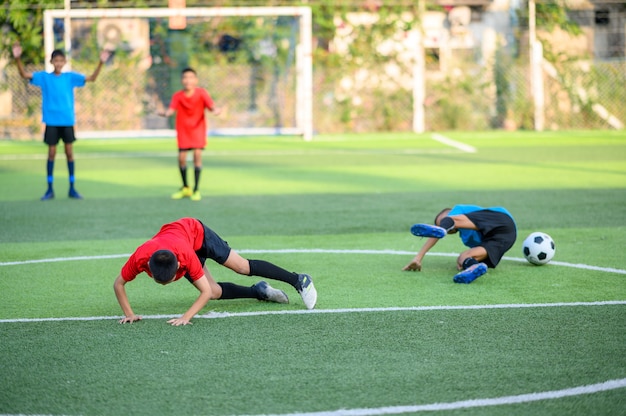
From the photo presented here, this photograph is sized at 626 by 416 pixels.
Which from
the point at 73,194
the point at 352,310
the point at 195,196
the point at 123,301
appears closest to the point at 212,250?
the point at 123,301

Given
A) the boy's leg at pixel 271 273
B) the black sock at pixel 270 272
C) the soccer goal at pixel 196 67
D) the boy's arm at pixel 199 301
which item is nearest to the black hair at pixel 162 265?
the boy's arm at pixel 199 301

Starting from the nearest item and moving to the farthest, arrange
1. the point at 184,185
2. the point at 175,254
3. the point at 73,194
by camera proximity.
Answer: the point at 175,254 < the point at 184,185 < the point at 73,194

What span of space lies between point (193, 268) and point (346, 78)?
64.7 ft

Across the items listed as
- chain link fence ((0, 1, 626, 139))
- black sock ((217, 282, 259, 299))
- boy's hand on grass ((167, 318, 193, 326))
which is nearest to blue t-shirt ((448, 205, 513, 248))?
black sock ((217, 282, 259, 299))

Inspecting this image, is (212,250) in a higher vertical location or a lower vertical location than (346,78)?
lower

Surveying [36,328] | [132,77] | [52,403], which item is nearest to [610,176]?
[36,328]

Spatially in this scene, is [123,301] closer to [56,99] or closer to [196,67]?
[56,99]

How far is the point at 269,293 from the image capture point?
22.3ft

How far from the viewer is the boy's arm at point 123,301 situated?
605 cm

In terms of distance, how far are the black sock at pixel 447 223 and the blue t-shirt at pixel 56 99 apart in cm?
744

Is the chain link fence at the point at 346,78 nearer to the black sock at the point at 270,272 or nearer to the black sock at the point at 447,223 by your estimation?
the black sock at the point at 447,223

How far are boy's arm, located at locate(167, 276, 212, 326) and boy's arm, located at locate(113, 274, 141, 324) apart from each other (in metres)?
0.29

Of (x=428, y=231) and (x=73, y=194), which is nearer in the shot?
(x=428, y=231)

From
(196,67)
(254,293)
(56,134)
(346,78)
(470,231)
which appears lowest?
(254,293)
